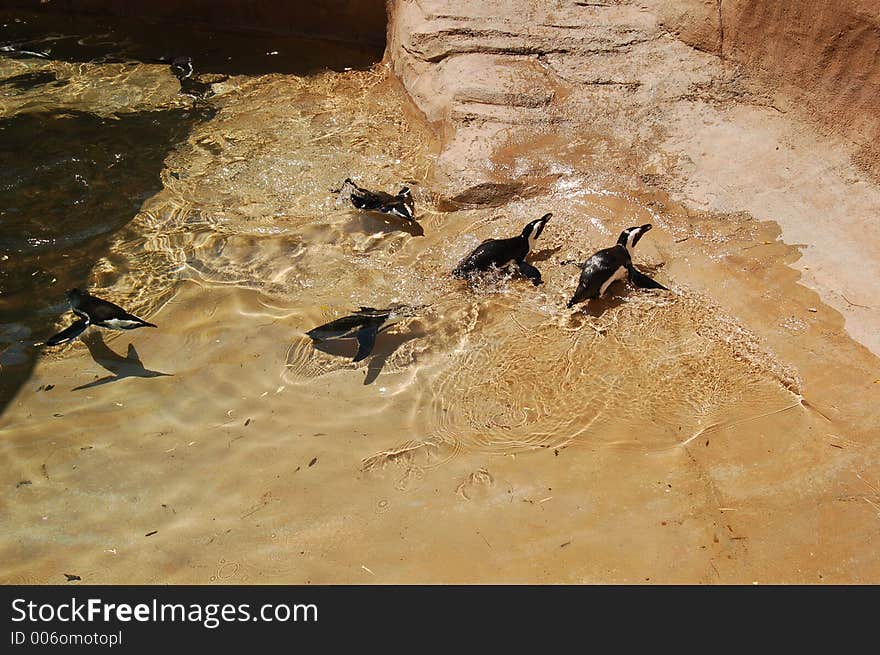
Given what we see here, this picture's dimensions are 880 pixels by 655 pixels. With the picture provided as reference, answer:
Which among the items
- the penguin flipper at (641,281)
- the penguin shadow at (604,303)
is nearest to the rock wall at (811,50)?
the penguin flipper at (641,281)

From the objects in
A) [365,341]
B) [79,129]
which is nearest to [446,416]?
[365,341]

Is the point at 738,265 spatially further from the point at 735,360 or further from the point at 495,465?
the point at 495,465

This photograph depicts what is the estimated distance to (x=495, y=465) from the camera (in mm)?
3299

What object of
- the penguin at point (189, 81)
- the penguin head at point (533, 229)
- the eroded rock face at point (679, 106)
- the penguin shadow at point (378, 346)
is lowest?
the penguin shadow at point (378, 346)

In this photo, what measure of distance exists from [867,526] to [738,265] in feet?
5.81

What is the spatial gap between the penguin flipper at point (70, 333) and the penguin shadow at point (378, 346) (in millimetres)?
1211

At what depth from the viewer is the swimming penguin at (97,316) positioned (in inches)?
154

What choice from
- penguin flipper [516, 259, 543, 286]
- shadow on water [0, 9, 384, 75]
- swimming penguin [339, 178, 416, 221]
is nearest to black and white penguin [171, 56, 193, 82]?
shadow on water [0, 9, 384, 75]

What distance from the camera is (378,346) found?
399cm

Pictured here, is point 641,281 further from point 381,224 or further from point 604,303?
point 381,224

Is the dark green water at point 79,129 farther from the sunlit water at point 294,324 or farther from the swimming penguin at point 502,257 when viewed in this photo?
the swimming penguin at point 502,257

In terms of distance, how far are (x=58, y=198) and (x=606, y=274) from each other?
12.5 ft

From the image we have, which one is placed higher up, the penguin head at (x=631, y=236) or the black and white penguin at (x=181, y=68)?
the penguin head at (x=631, y=236)

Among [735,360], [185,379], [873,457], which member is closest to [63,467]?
[185,379]
